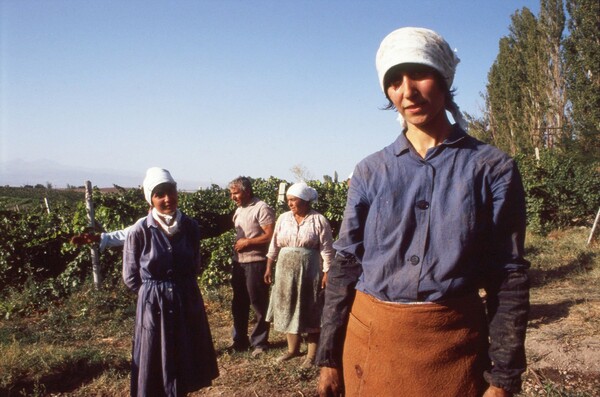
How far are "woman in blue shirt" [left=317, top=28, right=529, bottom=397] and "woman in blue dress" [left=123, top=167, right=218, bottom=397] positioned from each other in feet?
7.53

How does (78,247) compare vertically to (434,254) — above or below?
below

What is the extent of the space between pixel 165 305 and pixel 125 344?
3040mm

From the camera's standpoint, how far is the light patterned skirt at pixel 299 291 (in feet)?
16.7

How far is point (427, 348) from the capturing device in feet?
4.76

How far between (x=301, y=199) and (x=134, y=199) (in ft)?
17.0

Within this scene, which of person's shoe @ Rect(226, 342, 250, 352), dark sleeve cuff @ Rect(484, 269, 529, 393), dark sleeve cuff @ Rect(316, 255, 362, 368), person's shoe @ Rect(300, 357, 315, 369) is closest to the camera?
dark sleeve cuff @ Rect(484, 269, 529, 393)

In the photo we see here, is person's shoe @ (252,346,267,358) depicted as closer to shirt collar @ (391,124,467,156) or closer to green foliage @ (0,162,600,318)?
green foliage @ (0,162,600,318)

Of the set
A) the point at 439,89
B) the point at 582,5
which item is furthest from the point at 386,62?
the point at 582,5

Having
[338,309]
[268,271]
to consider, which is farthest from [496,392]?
[268,271]

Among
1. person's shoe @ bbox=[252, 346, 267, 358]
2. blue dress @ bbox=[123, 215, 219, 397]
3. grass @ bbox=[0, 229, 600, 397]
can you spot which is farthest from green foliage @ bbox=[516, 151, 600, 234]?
blue dress @ bbox=[123, 215, 219, 397]

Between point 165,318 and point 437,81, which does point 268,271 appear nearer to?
point 165,318

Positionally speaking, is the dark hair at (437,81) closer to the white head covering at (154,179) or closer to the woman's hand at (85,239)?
the white head covering at (154,179)

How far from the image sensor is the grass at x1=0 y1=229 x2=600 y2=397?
14.6ft

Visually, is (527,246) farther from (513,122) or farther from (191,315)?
(513,122)
